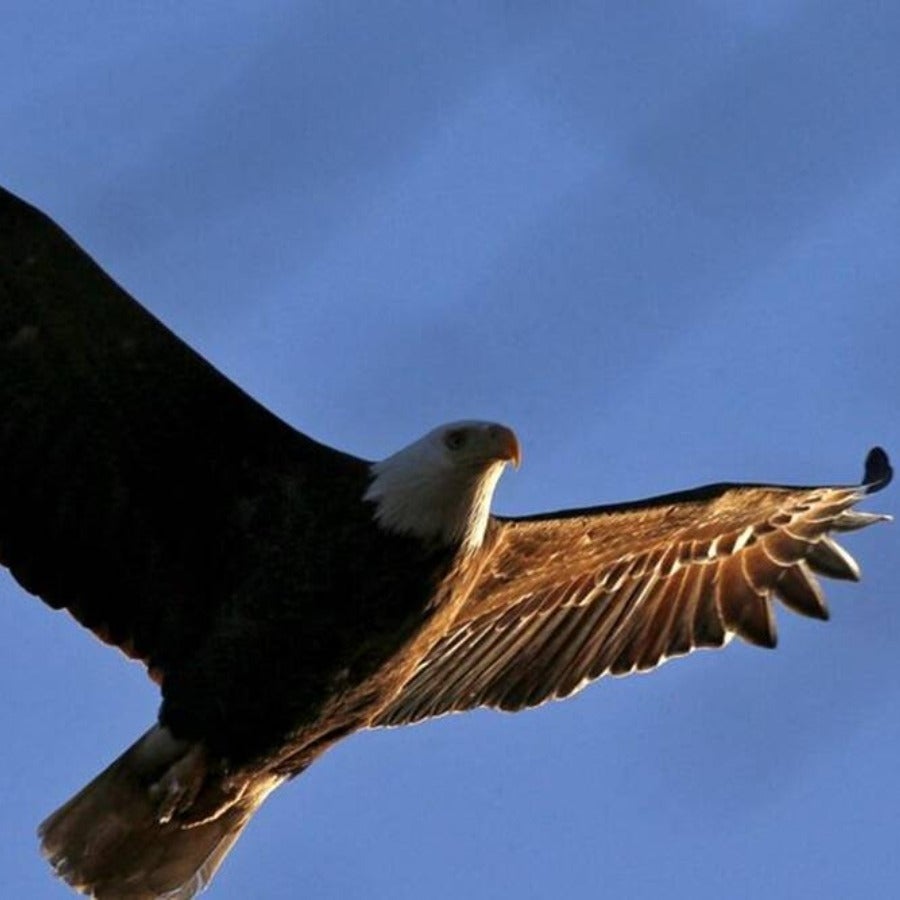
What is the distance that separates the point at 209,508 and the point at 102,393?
468 millimetres

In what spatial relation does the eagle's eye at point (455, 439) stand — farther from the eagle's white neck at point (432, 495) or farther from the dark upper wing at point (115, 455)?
the dark upper wing at point (115, 455)

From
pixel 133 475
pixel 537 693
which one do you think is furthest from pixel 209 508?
pixel 537 693

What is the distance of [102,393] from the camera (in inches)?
366

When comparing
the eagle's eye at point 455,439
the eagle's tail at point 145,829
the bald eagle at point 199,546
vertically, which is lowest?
the eagle's tail at point 145,829

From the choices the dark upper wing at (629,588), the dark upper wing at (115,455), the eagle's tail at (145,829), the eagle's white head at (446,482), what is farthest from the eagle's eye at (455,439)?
the eagle's tail at (145,829)

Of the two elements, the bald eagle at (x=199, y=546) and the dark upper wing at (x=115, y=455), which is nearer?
the bald eagle at (x=199, y=546)

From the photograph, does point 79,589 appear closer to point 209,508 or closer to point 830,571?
point 209,508

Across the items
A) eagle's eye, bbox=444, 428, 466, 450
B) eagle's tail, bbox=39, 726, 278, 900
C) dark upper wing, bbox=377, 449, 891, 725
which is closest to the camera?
eagle's eye, bbox=444, 428, 466, 450

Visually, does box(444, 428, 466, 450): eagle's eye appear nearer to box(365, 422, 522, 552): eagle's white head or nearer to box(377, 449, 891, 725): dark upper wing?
box(365, 422, 522, 552): eagle's white head

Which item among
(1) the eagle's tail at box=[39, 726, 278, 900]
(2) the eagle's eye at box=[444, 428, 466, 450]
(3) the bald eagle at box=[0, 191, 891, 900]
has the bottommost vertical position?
(1) the eagle's tail at box=[39, 726, 278, 900]

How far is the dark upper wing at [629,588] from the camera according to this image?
1005 cm

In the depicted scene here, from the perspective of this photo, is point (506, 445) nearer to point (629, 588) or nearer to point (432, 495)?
point (432, 495)

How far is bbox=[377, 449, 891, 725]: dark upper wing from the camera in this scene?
33.0ft

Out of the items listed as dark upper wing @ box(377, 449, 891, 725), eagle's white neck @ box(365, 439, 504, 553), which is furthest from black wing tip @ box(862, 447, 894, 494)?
eagle's white neck @ box(365, 439, 504, 553)
